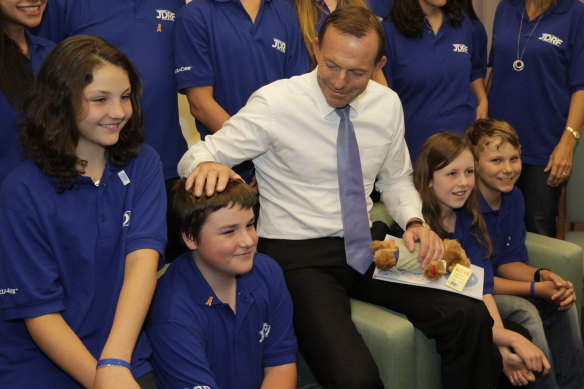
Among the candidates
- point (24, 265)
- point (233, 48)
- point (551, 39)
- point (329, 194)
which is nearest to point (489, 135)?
point (551, 39)

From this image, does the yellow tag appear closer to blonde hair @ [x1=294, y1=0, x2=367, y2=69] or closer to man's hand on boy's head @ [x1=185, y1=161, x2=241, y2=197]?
man's hand on boy's head @ [x1=185, y1=161, x2=241, y2=197]

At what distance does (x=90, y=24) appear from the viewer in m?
2.21

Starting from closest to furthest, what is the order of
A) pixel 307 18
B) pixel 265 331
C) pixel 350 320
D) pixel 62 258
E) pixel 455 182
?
pixel 62 258, pixel 265 331, pixel 350 320, pixel 455 182, pixel 307 18

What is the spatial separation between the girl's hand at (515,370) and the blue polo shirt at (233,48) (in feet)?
4.26

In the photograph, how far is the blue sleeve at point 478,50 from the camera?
117 inches

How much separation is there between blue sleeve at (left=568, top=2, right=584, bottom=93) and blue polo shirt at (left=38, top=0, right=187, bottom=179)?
5.91ft

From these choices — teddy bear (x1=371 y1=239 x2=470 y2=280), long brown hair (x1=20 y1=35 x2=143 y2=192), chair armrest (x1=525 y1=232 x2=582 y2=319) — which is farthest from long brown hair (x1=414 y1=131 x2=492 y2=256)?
long brown hair (x1=20 y1=35 x2=143 y2=192)

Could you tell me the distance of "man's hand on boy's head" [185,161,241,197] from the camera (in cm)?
175

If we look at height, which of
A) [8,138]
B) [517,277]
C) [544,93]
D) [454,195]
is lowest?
[517,277]

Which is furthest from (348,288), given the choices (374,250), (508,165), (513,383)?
(508,165)

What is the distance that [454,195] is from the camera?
2.36m

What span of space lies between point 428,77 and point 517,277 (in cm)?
93

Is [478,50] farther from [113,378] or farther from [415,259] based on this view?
[113,378]

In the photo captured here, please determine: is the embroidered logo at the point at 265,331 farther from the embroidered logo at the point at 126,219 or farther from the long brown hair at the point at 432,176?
the long brown hair at the point at 432,176
